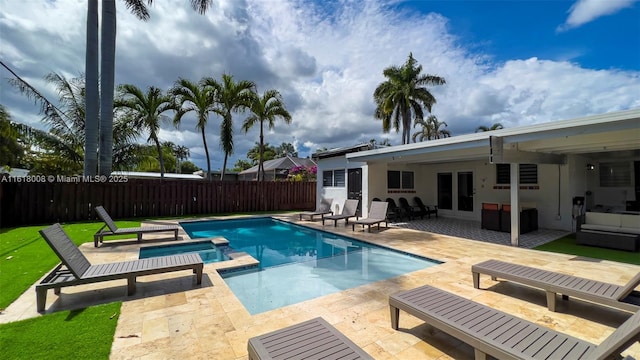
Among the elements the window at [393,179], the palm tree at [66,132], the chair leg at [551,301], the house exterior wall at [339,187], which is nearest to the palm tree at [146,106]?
the palm tree at [66,132]

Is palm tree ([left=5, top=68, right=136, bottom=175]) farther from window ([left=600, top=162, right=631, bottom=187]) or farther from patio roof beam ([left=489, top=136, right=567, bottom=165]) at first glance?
window ([left=600, top=162, right=631, bottom=187])

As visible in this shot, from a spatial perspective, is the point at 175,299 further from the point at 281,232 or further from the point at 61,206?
the point at 61,206

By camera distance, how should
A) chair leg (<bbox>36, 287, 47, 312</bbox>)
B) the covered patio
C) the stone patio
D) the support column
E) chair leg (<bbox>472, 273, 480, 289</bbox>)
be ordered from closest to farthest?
the stone patio
chair leg (<bbox>36, 287, 47, 312</bbox>)
chair leg (<bbox>472, 273, 480, 289</bbox>)
the support column
the covered patio

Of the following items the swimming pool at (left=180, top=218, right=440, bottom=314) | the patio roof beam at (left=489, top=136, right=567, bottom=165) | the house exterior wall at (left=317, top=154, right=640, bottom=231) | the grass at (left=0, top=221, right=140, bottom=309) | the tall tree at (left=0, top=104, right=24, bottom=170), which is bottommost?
the swimming pool at (left=180, top=218, right=440, bottom=314)

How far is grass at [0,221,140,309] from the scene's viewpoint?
424cm

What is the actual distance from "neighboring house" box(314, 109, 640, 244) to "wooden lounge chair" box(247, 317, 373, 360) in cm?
636

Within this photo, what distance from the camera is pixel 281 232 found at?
11.0 metres

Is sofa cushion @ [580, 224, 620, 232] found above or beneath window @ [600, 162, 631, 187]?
beneath

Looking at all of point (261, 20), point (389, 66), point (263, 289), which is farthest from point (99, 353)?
point (389, 66)

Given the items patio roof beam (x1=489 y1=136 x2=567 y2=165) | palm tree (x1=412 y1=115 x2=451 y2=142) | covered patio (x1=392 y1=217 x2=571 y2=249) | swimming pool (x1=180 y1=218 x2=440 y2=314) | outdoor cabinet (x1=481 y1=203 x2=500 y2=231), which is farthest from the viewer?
palm tree (x1=412 y1=115 x2=451 y2=142)

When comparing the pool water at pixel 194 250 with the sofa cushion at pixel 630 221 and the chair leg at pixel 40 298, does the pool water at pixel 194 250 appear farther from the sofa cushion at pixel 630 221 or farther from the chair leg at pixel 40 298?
the sofa cushion at pixel 630 221

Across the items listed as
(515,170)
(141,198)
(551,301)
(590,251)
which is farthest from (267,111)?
(551,301)

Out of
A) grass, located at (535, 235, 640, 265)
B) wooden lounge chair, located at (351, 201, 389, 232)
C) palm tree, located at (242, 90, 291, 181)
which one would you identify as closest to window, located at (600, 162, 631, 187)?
grass, located at (535, 235, 640, 265)

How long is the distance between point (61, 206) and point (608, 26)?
2141 centimetres
